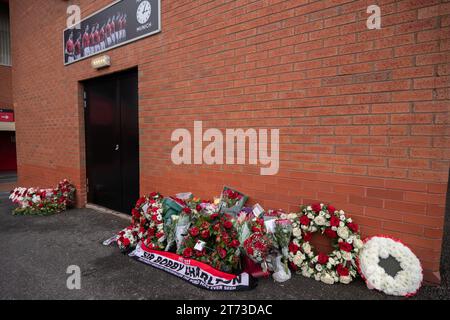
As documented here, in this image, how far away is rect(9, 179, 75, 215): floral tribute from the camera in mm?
5105

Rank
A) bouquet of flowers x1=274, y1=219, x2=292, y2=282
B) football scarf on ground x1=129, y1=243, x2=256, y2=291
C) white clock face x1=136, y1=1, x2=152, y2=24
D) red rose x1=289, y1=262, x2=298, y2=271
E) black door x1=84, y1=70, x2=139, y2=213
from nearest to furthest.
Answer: football scarf on ground x1=129, y1=243, x2=256, y2=291 → bouquet of flowers x1=274, y1=219, x2=292, y2=282 → red rose x1=289, y1=262, x2=298, y2=271 → white clock face x1=136, y1=1, x2=152, y2=24 → black door x1=84, y1=70, x2=139, y2=213

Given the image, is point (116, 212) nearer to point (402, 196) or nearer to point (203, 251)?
point (203, 251)

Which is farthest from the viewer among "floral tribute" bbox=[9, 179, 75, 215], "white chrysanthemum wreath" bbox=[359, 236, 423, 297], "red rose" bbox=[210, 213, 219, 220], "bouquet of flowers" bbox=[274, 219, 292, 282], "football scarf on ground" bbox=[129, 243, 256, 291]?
"floral tribute" bbox=[9, 179, 75, 215]

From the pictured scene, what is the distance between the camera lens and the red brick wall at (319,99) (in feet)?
7.25

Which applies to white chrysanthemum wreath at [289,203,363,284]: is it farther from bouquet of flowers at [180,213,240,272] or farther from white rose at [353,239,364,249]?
bouquet of flowers at [180,213,240,272]

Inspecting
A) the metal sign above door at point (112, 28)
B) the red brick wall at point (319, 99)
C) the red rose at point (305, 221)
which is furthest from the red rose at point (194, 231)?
the metal sign above door at point (112, 28)

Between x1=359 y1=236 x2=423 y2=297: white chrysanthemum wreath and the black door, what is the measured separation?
3558mm

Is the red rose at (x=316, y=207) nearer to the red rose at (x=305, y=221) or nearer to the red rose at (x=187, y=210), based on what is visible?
the red rose at (x=305, y=221)

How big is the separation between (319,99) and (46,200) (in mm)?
5202

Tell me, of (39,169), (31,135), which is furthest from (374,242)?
(31,135)

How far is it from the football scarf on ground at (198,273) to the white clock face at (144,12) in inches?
134

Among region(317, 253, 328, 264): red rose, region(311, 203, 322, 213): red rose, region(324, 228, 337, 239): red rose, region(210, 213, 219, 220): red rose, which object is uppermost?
region(311, 203, 322, 213): red rose

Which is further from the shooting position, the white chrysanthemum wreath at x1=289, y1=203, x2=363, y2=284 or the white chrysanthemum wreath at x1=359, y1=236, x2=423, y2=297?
the white chrysanthemum wreath at x1=289, y1=203, x2=363, y2=284

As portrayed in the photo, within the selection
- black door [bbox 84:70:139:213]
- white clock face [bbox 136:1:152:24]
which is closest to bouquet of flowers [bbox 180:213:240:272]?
black door [bbox 84:70:139:213]
